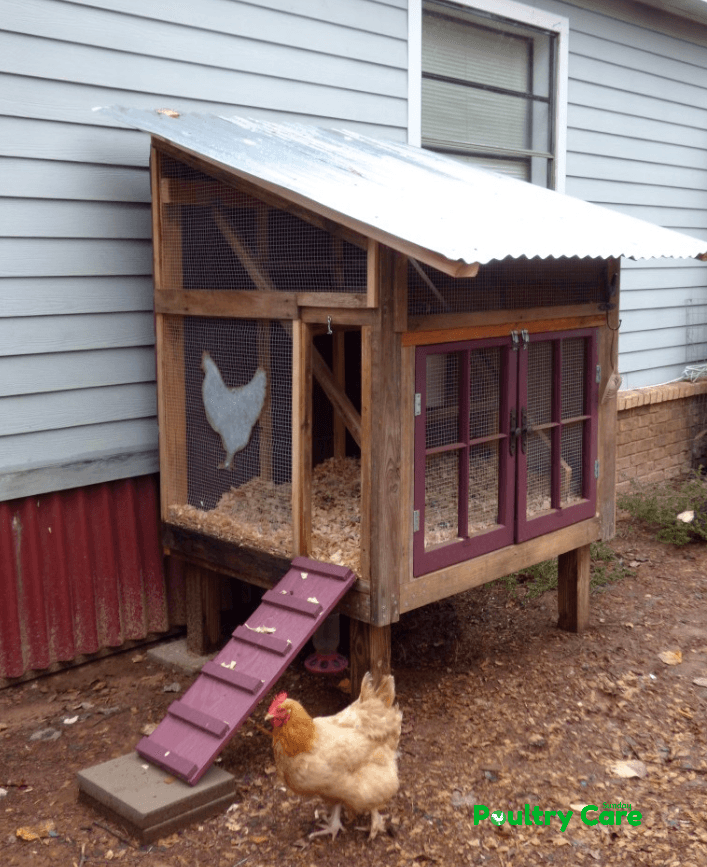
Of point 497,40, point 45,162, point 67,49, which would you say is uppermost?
point 497,40

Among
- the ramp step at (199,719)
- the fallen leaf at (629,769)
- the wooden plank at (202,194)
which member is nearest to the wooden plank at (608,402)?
the fallen leaf at (629,769)

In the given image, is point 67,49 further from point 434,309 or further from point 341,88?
point 434,309

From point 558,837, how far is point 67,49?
13.1ft

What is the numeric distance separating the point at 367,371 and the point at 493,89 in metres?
4.02

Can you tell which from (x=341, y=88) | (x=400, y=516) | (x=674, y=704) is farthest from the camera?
(x=341, y=88)

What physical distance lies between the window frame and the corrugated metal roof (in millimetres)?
895

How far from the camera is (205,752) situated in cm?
340

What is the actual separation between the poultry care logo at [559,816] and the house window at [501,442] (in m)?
1.01

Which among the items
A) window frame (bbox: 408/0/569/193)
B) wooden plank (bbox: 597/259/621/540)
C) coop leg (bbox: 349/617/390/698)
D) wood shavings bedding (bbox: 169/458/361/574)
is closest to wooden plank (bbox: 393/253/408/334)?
wood shavings bedding (bbox: 169/458/361/574)

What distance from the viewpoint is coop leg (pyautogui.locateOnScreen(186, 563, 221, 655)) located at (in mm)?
4805

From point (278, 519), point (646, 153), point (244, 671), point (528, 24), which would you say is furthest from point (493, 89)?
point (244, 671)

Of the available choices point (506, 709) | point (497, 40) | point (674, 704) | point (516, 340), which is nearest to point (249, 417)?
point (516, 340)

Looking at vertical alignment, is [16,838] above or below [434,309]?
below

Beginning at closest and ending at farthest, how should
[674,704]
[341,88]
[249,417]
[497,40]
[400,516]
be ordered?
[400,516] < [249,417] < [674,704] < [341,88] < [497,40]
